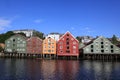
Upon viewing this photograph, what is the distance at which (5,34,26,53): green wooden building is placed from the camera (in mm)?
110812

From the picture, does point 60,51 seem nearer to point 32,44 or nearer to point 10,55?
point 32,44

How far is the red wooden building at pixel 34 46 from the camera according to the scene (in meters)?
108

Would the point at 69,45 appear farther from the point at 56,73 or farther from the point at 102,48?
the point at 56,73

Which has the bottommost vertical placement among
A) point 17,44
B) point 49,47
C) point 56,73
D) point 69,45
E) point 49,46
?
point 56,73

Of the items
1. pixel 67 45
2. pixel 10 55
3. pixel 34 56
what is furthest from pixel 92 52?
pixel 10 55

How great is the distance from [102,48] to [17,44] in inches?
1837

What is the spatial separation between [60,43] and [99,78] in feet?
216

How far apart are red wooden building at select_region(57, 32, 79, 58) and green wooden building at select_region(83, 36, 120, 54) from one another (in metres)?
5.30

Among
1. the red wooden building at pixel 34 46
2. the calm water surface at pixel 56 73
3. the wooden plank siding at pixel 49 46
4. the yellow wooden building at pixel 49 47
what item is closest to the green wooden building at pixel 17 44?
the red wooden building at pixel 34 46

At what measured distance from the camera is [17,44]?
112 metres

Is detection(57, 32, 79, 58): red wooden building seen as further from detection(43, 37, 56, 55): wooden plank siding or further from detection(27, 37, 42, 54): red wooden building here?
detection(27, 37, 42, 54): red wooden building

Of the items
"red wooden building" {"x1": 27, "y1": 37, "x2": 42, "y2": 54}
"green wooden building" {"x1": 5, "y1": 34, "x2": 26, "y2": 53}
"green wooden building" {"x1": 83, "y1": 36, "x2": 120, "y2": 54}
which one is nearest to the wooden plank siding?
"red wooden building" {"x1": 27, "y1": 37, "x2": 42, "y2": 54}

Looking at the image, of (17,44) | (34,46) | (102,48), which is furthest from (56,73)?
(17,44)

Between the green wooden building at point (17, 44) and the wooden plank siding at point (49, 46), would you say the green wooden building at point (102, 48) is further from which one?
the green wooden building at point (17, 44)
